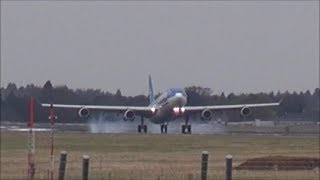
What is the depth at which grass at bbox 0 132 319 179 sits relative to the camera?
32.3 meters

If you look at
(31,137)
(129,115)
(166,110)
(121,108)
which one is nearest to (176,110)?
(166,110)

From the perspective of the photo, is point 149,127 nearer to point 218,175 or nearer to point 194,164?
point 194,164

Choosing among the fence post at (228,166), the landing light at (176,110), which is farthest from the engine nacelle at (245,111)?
the fence post at (228,166)

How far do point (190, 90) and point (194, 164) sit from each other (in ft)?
326

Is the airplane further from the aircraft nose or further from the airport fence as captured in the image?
the airport fence

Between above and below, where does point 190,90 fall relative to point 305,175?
above

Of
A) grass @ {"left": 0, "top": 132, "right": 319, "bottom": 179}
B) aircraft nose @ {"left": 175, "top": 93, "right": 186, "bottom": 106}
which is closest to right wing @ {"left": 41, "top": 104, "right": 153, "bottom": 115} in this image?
aircraft nose @ {"left": 175, "top": 93, "right": 186, "bottom": 106}

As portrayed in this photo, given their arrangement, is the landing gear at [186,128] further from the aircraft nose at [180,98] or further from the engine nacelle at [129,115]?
the engine nacelle at [129,115]

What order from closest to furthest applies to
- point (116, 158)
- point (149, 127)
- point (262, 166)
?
point (262, 166) → point (116, 158) → point (149, 127)

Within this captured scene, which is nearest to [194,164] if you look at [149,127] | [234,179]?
[234,179]

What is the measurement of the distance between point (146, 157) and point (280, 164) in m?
8.97

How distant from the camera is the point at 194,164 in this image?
3878cm

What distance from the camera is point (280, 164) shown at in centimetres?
3684

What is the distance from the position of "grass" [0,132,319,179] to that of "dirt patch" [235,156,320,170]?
1.05 metres
